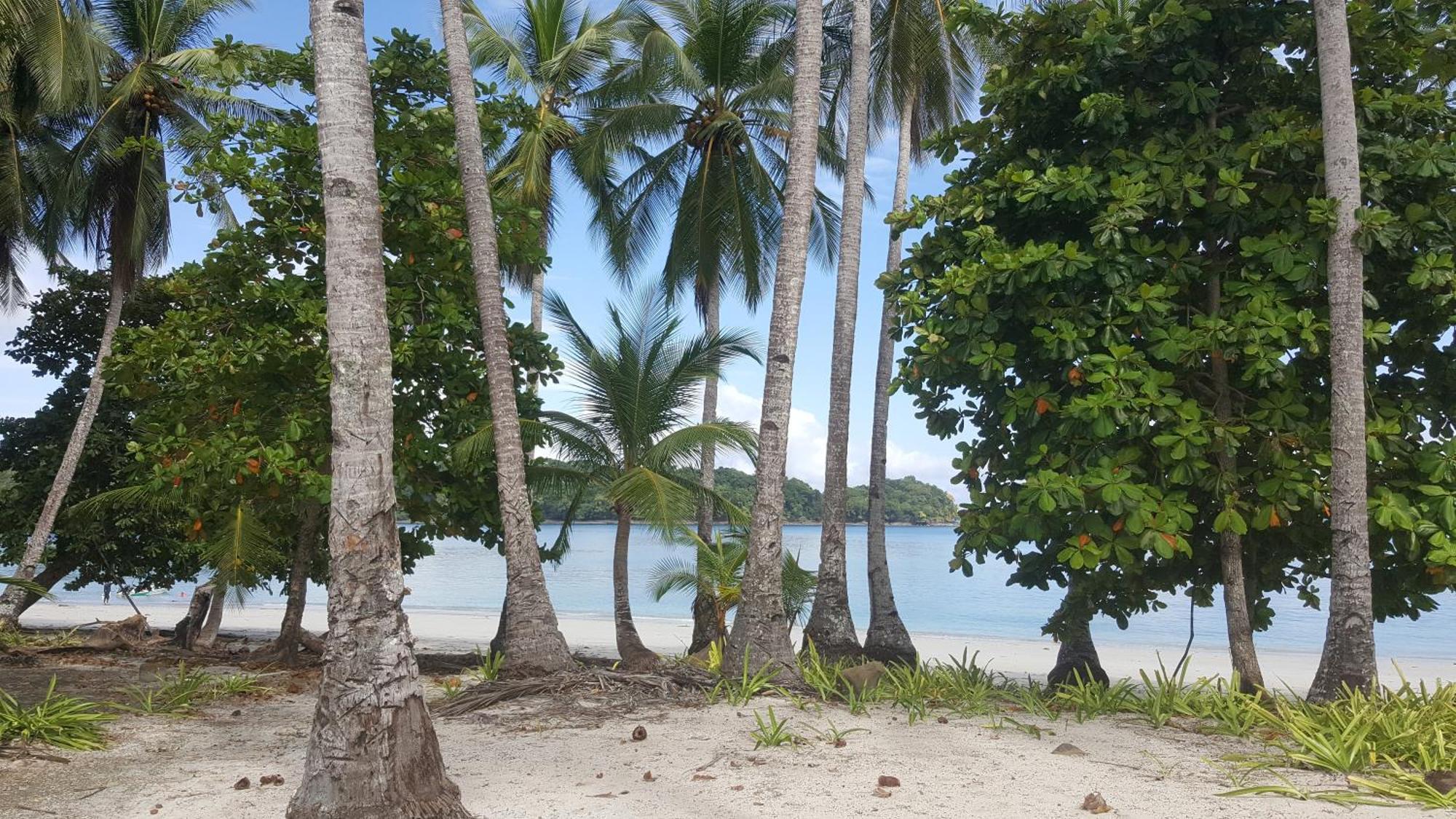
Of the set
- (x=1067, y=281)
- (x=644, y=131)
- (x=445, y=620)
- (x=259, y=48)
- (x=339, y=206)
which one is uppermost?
(x=644, y=131)

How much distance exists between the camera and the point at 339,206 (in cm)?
474

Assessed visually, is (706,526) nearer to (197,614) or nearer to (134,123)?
(197,614)

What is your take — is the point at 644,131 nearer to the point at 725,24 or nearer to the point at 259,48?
the point at 725,24

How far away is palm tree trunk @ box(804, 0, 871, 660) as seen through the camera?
1073 cm

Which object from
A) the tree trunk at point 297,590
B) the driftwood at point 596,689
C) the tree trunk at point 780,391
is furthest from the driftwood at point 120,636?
the tree trunk at point 780,391

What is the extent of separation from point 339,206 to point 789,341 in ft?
14.4

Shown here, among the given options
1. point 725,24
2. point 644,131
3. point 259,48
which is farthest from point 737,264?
point 259,48

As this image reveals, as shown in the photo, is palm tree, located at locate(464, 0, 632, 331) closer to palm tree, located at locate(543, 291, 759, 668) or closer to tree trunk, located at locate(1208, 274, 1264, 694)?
palm tree, located at locate(543, 291, 759, 668)

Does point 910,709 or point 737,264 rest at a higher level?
point 737,264

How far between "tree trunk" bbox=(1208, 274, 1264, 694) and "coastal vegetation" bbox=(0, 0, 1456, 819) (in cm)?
4

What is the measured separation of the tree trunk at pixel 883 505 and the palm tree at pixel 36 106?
427 inches

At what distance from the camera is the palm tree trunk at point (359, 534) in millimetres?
4445

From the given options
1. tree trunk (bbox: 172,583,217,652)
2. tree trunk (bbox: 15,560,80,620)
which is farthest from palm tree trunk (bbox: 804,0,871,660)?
tree trunk (bbox: 15,560,80,620)

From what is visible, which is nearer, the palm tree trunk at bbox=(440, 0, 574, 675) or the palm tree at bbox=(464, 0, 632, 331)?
the palm tree trunk at bbox=(440, 0, 574, 675)
